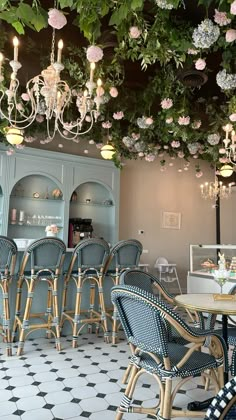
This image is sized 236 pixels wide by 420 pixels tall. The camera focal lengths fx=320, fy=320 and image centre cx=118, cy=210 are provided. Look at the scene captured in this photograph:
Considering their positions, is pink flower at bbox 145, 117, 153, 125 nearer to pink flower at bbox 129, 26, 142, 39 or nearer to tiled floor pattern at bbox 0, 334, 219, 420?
pink flower at bbox 129, 26, 142, 39

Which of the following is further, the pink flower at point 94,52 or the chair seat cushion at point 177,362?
the pink flower at point 94,52

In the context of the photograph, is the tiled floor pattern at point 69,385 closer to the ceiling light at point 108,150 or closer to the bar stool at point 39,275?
the bar stool at point 39,275

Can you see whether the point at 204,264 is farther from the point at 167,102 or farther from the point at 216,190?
the point at 167,102

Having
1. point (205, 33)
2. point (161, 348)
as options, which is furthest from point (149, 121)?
point (161, 348)

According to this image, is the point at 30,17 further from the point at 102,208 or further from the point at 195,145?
the point at 102,208

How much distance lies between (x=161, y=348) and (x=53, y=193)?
449 centimetres

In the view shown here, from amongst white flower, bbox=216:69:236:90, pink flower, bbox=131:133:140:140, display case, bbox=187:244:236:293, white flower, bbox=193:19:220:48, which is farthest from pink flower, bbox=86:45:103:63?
display case, bbox=187:244:236:293

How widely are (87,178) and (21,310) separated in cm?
292

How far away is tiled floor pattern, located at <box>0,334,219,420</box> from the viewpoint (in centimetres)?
233

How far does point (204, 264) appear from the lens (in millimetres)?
5609

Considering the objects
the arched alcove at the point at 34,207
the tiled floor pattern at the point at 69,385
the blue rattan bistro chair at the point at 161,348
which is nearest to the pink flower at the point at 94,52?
the blue rattan bistro chair at the point at 161,348

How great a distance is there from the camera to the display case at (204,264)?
526cm

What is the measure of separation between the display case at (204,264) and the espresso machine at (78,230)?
196 centimetres

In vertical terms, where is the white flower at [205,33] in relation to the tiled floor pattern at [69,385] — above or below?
above
